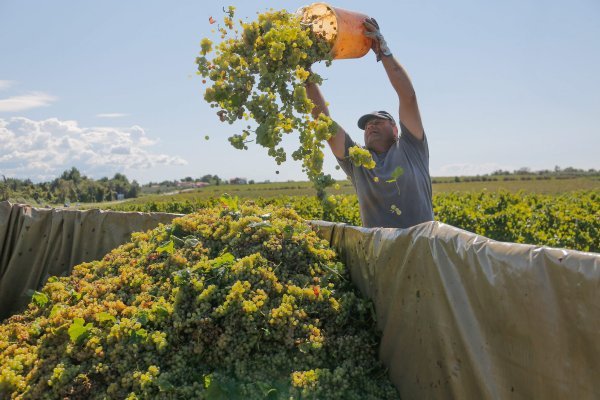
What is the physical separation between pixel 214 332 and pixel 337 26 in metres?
2.33

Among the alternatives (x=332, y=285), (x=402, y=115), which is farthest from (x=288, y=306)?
(x=402, y=115)

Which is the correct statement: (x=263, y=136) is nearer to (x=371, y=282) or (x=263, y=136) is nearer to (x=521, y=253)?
(x=371, y=282)

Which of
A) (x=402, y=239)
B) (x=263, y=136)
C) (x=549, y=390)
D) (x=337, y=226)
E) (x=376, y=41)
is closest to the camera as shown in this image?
(x=549, y=390)

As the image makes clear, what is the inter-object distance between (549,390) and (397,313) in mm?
930

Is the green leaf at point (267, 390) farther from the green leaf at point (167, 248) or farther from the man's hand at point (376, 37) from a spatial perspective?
the man's hand at point (376, 37)

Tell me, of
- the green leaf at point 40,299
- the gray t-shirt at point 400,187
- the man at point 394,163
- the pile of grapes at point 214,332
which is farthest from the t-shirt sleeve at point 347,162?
the green leaf at point 40,299

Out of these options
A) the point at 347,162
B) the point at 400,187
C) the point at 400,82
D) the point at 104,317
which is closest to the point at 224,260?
the point at 104,317

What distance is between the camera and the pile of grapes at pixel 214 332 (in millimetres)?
2602

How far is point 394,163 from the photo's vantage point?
4.01 m

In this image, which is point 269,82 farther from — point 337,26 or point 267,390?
point 267,390

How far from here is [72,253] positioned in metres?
4.84

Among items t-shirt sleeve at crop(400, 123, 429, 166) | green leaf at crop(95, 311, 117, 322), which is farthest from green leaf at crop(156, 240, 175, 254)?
t-shirt sleeve at crop(400, 123, 429, 166)

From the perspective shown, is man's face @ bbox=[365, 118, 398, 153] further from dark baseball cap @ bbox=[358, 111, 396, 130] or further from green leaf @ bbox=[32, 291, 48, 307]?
green leaf @ bbox=[32, 291, 48, 307]

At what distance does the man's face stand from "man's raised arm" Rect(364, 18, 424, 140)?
0.25 metres
